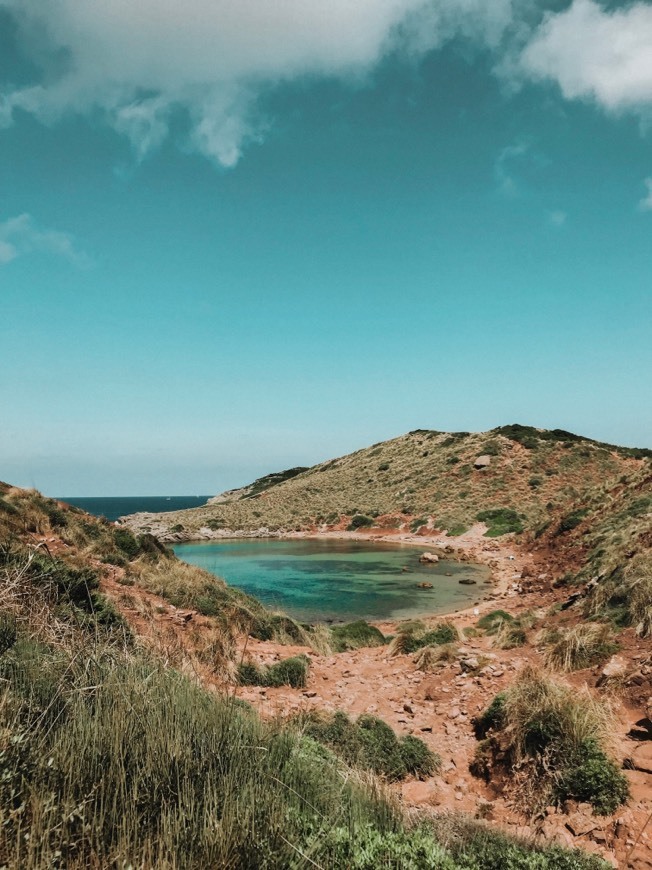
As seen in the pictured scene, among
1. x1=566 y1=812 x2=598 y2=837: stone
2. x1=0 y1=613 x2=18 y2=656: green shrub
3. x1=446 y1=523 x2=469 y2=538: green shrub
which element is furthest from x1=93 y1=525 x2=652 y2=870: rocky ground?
x1=446 y1=523 x2=469 y2=538: green shrub

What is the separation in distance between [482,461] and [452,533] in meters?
14.0

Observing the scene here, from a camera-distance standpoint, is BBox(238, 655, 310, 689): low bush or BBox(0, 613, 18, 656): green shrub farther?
BBox(238, 655, 310, 689): low bush

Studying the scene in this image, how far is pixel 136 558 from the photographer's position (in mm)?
16359

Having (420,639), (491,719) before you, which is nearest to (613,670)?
(491,719)

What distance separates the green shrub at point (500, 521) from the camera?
35.0m

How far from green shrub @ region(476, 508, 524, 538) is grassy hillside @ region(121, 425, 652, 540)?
103 mm

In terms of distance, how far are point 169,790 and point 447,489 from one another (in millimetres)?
45363

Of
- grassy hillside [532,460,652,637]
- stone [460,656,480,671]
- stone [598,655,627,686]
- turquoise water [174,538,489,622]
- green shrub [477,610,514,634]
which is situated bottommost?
turquoise water [174,538,489,622]

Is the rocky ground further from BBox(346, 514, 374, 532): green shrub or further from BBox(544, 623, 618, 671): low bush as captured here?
BBox(346, 514, 374, 532): green shrub

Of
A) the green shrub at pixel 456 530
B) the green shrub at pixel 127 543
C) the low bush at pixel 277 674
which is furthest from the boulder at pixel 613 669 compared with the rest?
the green shrub at pixel 456 530

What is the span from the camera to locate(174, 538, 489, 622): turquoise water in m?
19.8

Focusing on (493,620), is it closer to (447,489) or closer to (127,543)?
(127,543)

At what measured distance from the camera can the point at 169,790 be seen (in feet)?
9.04

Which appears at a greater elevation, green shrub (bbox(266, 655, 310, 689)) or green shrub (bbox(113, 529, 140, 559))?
green shrub (bbox(113, 529, 140, 559))
